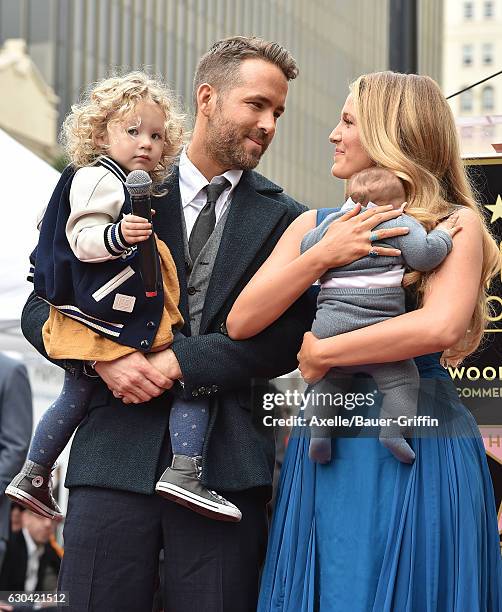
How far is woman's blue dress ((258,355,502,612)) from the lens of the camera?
3100 millimetres

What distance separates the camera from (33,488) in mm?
3619

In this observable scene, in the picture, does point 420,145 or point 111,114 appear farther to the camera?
point 111,114

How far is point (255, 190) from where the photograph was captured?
382cm

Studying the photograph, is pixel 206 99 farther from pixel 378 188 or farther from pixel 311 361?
pixel 311 361

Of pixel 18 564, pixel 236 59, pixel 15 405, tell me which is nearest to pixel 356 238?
pixel 236 59

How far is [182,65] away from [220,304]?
37599 mm

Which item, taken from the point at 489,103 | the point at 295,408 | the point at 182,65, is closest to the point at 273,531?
the point at 295,408

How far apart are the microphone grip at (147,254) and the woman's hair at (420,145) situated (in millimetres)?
679

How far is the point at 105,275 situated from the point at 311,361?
0.68 m

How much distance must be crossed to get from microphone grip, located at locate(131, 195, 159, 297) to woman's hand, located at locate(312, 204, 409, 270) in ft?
1.55

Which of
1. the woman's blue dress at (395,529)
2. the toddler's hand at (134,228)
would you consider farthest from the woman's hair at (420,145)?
the toddler's hand at (134,228)

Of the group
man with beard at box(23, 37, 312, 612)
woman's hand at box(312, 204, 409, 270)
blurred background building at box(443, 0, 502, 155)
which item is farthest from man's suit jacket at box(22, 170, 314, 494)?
blurred background building at box(443, 0, 502, 155)

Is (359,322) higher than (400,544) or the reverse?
higher

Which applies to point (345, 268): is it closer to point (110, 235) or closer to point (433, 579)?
point (110, 235)
